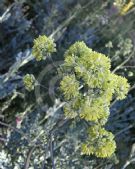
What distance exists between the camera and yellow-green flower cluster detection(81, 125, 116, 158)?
138cm

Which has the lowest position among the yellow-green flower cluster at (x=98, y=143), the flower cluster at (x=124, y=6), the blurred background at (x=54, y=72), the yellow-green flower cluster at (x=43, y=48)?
the yellow-green flower cluster at (x=98, y=143)

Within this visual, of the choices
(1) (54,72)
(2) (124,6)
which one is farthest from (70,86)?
(2) (124,6)

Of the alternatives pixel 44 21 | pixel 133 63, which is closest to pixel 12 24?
pixel 44 21

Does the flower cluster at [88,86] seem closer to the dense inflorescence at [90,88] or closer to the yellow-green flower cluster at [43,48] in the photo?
the dense inflorescence at [90,88]

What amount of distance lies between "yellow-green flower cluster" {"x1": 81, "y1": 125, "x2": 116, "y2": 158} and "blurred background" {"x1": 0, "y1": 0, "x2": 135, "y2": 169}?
800 millimetres

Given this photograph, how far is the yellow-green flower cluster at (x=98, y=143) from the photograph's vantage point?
1.38 metres

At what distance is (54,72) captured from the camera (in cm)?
295

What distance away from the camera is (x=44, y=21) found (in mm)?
3307

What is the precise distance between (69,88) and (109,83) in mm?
128

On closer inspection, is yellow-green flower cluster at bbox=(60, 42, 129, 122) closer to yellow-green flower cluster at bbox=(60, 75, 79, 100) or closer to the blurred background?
yellow-green flower cluster at bbox=(60, 75, 79, 100)

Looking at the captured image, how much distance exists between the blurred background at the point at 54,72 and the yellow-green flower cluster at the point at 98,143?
800mm

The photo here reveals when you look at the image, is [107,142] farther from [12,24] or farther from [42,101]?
[12,24]

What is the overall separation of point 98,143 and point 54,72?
1.59 metres

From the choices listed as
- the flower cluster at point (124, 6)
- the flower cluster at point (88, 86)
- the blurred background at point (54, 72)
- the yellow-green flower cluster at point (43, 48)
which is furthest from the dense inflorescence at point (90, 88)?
the flower cluster at point (124, 6)
